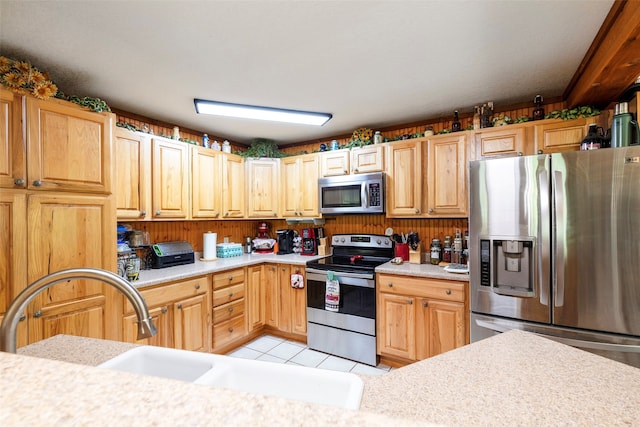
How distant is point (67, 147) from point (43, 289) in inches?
63.2

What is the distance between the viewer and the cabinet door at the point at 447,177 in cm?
260

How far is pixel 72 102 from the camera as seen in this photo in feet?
6.16

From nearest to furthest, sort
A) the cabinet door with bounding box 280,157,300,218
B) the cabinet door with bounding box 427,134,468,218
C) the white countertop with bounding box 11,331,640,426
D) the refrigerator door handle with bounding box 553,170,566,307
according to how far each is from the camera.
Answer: the white countertop with bounding box 11,331,640,426 → the refrigerator door handle with bounding box 553,170,566,307 → the cabinet door with bounding box 427,134,468,218 → the cabinet door with bounding box 280,157,300,218

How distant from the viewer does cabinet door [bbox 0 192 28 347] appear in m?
1.55

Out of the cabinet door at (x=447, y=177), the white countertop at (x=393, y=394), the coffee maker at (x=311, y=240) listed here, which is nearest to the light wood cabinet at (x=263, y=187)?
the coffee maker at (x=311, y=240)

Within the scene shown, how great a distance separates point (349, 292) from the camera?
2.78m

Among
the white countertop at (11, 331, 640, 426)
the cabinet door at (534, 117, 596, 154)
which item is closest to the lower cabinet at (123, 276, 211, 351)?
the white countertop at (11, 331, 640, 426)

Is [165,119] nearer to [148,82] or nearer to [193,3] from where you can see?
[148,82]

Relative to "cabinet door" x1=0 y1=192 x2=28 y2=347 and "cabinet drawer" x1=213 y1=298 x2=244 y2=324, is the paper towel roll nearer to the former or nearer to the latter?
"cabinet drawer" x1=213 y1=298 x2=244 y2=324

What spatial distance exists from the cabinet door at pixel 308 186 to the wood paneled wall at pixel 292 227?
1.03ft

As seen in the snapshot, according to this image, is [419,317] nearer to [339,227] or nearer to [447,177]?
[447,177]

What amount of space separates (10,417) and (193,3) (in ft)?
5.37

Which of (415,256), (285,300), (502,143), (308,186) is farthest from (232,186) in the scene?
(502,143)

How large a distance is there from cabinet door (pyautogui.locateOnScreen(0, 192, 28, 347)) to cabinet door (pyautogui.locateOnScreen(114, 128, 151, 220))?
0.74 m
